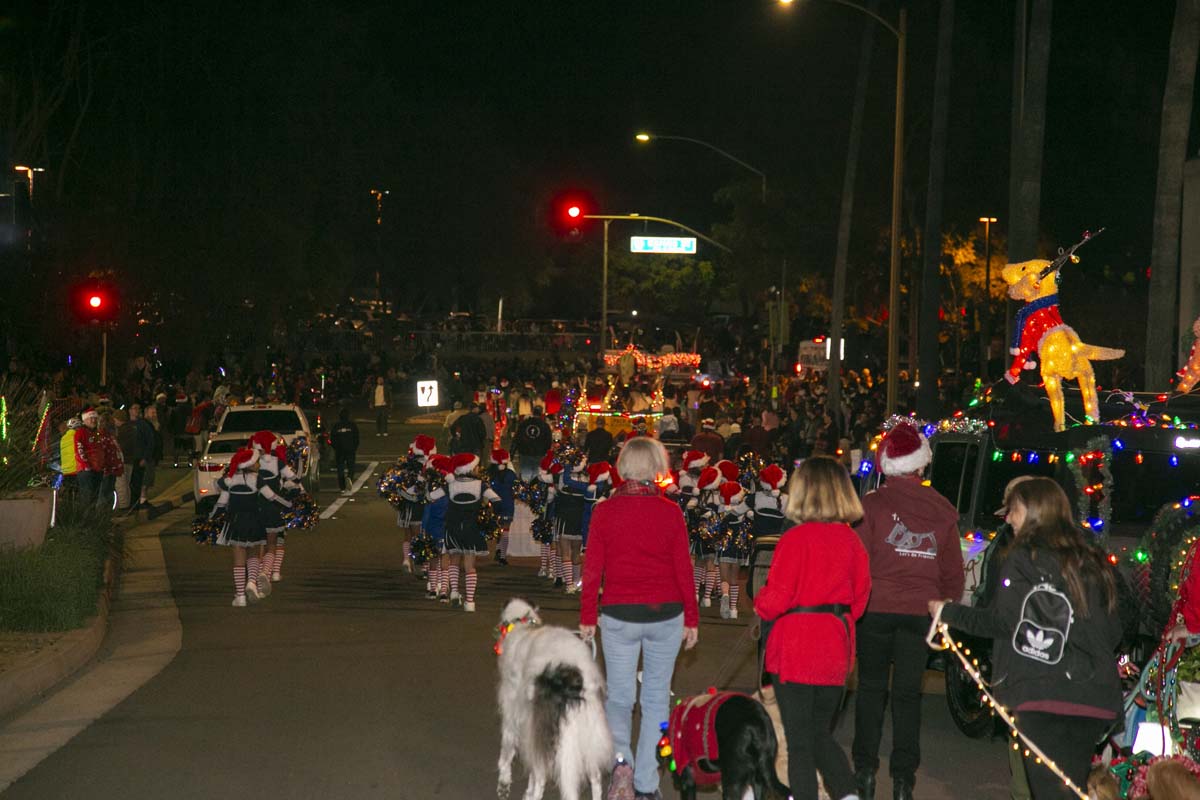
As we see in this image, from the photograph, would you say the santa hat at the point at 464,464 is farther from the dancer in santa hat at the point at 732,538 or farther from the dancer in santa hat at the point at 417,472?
the dancer in santa hat at the point at 732,538

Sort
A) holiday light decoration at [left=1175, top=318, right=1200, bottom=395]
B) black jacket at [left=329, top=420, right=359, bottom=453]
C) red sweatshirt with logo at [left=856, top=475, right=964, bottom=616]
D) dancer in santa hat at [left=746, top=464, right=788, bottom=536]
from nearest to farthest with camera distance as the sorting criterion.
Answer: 1. red sweatshirt with logo at [left=856, top=475, right=964, bottom=616]
2. holiday light decoration at [left=1175, top=318, right=1200, bottom=395]
3. dancer in santa hat at [left=746, top=464, right=788, bottom=536]
4. black jacket at [left=329, top=420, right=359, bottom=453]

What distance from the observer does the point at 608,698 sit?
7574 mm

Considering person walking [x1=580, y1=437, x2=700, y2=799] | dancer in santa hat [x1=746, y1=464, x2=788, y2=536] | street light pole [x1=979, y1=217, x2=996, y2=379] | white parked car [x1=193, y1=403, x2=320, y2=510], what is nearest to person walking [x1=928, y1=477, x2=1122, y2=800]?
person walking [x1=580, y1=437, x2=700, y2=799]

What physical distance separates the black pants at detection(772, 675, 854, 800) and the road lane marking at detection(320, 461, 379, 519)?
59.7 ft

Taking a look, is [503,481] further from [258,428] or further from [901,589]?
[258,428]

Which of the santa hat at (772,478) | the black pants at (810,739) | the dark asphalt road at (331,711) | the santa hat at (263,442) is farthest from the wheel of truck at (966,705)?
the santa hat at (263,442)

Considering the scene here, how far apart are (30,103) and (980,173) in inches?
968

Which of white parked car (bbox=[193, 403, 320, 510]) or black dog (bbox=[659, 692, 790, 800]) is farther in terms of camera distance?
white parked car (bbox=[193, 403, 320, 510])

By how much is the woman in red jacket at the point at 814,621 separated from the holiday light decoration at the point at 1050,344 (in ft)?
11.0

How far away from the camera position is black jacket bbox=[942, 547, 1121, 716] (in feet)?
19.0

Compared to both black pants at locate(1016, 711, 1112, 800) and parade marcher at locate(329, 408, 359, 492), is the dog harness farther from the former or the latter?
parade marcher at locate(329, 408, 359, 492)

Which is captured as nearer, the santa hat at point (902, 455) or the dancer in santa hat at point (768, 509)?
the santa hat at point (902, 455)

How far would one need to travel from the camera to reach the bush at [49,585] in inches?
488

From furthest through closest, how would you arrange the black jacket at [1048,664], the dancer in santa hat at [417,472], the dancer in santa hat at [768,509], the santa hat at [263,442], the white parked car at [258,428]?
the white parked car at [258,428] → the dancer in santa hat at [417,472] → the santa hat at [263,442] → the dancer in santa hat at [768,509] → the black jacket at [1048,664]
